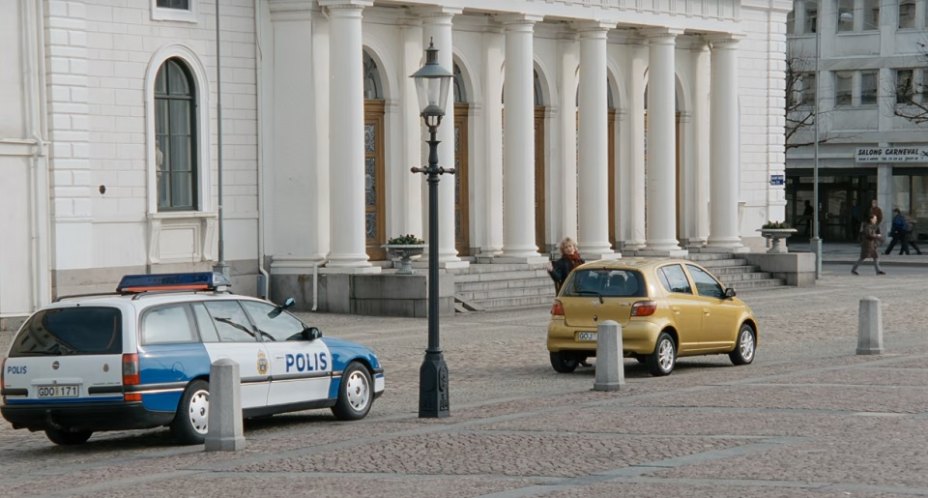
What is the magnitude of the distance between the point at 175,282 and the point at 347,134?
17.6 metres

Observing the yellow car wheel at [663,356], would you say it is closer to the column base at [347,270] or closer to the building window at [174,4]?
the column base at [347,270]

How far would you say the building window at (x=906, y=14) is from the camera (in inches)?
2886

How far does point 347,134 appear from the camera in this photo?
115 feet

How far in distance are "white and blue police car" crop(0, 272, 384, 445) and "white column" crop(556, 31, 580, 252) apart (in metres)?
25.3

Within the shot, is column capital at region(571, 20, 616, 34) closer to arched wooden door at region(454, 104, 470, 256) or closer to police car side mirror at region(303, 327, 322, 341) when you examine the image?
arched wooden door at region(454, 104, 470, 256)

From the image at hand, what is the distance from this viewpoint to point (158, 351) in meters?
16.4

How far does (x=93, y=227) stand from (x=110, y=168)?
1.16 m

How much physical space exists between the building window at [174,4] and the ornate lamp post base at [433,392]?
55.3 ft

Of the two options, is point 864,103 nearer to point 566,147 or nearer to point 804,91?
point 804,91

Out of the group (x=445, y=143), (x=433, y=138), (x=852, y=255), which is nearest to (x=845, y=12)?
(x=852, y=255)

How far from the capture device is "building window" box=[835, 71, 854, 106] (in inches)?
2963

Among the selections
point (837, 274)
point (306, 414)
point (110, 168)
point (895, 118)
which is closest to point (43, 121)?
point (110, 168)

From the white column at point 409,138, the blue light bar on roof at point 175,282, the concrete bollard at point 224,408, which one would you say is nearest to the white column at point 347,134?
the white column at point 409,138

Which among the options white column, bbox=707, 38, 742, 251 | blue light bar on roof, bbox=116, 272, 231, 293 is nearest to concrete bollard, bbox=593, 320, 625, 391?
blue light bar on roof, bbox=116, 272, 231, 293
